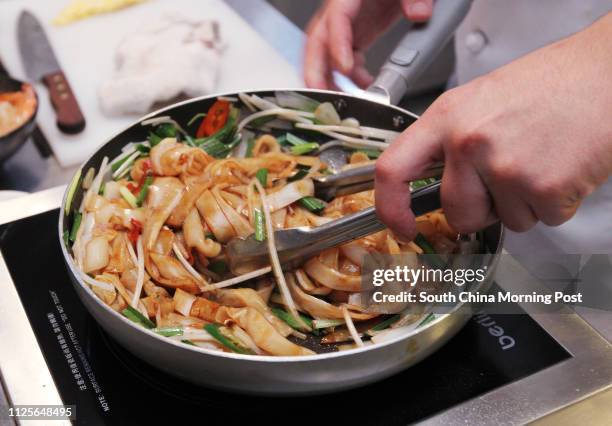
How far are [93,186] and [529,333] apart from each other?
74cm

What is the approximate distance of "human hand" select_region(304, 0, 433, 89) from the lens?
1358mm

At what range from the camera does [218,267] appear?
40.9 inches

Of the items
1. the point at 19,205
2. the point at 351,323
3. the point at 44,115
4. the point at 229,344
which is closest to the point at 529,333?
the point at 351,323

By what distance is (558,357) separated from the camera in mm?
958

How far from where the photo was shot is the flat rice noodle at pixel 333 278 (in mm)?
978

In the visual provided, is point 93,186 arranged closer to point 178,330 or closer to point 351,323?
point 178,330

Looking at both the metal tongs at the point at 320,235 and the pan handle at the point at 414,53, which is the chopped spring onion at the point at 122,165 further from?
the pan handle at the point at 414,53

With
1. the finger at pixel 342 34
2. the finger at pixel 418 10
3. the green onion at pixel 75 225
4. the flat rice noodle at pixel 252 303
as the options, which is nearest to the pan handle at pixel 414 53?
the finger at pixel 418 10

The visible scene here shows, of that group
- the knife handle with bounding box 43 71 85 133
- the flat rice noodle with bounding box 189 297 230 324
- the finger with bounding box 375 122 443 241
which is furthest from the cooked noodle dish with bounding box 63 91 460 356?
the knife handle with bounding box 43 71 85 133

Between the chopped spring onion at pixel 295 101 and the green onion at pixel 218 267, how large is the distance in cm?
36

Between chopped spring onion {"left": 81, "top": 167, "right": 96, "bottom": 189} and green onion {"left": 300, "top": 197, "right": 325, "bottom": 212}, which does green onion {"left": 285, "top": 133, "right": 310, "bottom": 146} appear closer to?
green onion {"left": 300, "top": 197, "right": 325, "bottom": 212}

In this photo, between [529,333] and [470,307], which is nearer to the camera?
[470,307]

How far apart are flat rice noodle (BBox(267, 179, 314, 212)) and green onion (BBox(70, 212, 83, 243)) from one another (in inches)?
12.0

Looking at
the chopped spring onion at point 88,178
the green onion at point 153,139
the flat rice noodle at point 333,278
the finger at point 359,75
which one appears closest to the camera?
the flat rice noodle at point 333,278
